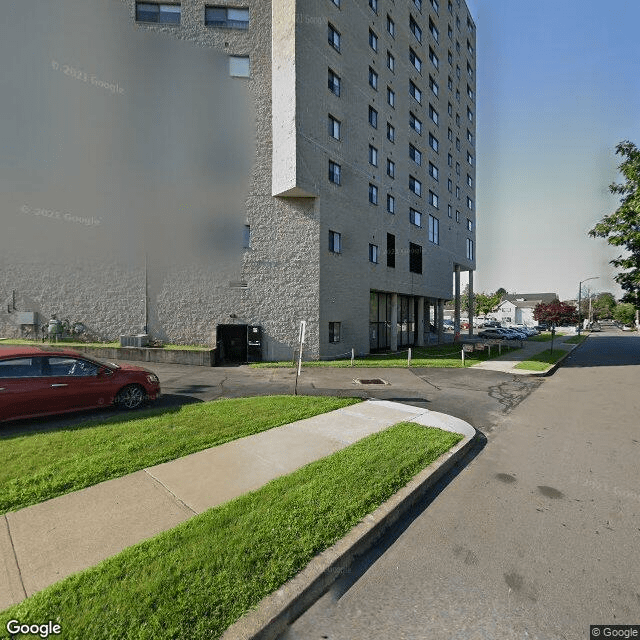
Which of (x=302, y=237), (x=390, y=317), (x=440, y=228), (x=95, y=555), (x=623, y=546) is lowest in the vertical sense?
(x=623, y=546)

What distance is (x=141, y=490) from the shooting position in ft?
13.5

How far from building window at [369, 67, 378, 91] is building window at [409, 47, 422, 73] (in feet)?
21.9

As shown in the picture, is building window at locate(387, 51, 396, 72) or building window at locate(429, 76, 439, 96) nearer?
building window at locate(387, 51, 396, 72)

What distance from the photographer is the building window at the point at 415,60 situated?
87.5 feet

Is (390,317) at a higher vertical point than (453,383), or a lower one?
higher

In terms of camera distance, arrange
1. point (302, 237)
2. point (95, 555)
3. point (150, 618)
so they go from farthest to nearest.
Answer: point (302, 237)
point (95, 555)
point (150, 618)

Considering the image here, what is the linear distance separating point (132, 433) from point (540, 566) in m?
6.07

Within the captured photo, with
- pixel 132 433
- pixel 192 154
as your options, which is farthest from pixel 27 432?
pixel 192 154

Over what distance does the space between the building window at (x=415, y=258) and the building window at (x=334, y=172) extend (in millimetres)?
10063

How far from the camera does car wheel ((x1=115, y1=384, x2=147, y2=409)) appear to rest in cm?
755

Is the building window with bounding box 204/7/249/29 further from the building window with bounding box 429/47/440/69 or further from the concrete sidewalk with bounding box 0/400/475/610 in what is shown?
the concrete sidewalk with bounding box 0/400/475/610

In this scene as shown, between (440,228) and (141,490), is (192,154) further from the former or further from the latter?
(440,228)

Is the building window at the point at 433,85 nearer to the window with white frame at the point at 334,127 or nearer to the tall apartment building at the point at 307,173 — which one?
the tall apartment building at the point at 307,173

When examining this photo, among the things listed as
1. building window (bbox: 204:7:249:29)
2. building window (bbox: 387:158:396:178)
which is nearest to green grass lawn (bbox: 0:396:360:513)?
building window (bbox: 387:158:396:178)
